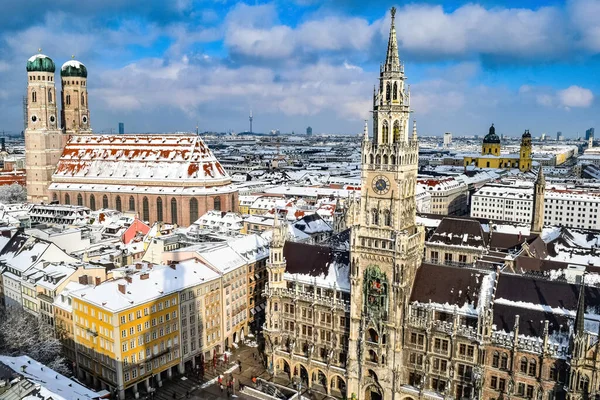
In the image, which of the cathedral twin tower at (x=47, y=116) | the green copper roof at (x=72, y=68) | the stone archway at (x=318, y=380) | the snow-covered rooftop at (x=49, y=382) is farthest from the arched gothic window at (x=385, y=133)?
the green copper roof at (x=72, y=68)

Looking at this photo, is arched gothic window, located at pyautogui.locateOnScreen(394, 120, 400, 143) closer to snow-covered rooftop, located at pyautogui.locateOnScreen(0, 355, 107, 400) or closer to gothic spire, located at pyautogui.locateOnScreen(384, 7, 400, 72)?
gothic spire, located at pyautogui.locateOnScreen(384, 7, 400, 72)

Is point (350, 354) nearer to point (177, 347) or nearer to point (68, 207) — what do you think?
point (177, 347)

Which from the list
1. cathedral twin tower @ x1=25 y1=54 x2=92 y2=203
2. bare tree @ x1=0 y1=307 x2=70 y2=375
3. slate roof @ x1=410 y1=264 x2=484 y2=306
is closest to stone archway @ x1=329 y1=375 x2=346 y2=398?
slate roof @ x1=410 y1=264 x2=484 y2=306

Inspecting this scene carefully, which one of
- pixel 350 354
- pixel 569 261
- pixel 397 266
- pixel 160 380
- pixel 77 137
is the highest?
pixel 77 137

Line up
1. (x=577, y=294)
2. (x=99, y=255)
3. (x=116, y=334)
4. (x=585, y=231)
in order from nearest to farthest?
(x=577, y=294) → (x=116, y=334) → (x=99, y=255) → (x=585, y=231)

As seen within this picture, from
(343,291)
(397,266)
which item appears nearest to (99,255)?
(343,291)

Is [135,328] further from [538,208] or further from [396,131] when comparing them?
[538,208]
